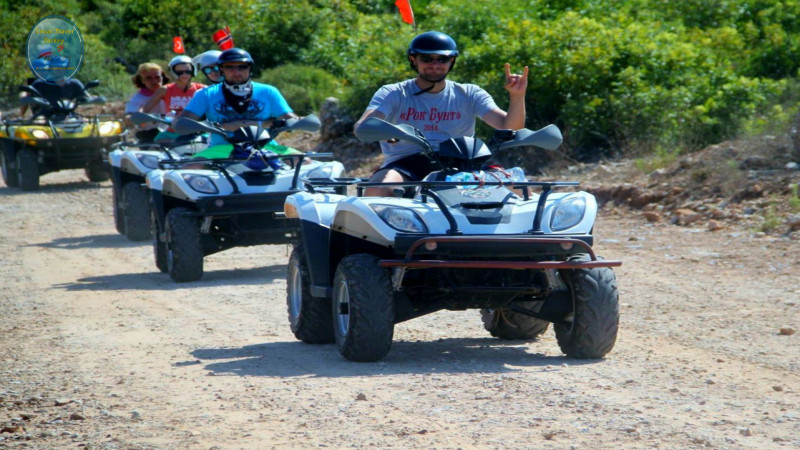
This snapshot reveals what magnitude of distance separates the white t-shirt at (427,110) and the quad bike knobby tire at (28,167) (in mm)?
14470

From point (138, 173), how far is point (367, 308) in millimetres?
8177

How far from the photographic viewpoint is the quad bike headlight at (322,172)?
10.8 meters

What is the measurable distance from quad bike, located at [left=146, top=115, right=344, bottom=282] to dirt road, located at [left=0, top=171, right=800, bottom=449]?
1.14 ft

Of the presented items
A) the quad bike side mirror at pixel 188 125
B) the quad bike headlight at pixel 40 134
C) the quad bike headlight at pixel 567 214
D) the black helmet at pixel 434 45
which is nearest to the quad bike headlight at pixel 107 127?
the quad bike headlight at pixel 40 134

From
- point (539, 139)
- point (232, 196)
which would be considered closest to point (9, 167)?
point (232, 196)

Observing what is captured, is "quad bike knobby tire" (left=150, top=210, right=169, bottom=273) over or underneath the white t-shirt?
underneath

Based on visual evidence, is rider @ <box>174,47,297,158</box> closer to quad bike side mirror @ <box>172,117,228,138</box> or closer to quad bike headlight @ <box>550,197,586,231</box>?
quad bike side mirror @ <box>172,117,228,138</box>

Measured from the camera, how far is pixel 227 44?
52.3 ft

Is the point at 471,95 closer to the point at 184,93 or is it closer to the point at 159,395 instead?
the point at 159,395

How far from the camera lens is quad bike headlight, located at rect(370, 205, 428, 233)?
6191 millimetres

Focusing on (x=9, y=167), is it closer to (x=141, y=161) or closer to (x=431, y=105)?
(x=141, y=161)

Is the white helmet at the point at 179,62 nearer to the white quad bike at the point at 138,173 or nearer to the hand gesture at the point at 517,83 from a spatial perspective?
the white quad bike at the point at 138,173

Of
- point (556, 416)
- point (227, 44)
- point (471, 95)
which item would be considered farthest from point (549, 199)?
point (227, 44)

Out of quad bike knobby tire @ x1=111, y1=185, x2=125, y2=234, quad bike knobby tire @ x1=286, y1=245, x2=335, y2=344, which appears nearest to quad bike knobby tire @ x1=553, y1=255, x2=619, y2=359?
quad bike knobby tire @ x1=286, y1=245, x2=335, y2=344
